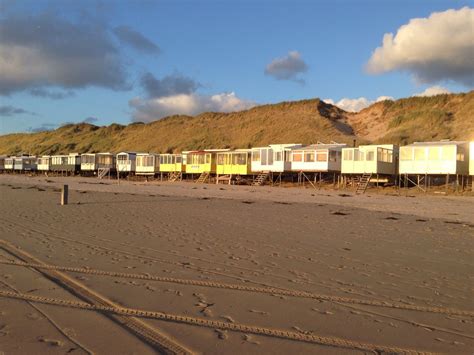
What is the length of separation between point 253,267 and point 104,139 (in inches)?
4926

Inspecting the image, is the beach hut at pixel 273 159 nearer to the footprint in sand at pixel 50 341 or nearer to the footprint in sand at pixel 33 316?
the footprint in sand at pixel 33 316

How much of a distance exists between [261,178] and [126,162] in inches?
1065

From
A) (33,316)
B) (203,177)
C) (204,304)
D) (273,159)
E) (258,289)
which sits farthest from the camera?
(203,177)

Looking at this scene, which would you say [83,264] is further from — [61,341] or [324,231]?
[324,231]

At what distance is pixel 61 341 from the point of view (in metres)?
4.09

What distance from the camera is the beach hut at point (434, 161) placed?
34.3 m

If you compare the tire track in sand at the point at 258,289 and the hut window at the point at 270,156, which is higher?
the hut window at the point at 270,156

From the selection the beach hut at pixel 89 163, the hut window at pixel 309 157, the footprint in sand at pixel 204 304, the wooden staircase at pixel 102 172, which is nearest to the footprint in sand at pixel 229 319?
the footprint in sand at pixel 204 304

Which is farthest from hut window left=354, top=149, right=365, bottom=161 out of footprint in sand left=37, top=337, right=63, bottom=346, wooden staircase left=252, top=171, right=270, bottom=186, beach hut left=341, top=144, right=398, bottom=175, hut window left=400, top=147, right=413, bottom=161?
footprint in sand left=37, top=337, right=63, bottom=346

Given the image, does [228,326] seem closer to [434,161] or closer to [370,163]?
[434,161]

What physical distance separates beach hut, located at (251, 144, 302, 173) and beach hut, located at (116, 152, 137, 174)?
2374 cm

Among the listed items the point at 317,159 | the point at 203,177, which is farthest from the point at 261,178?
the point at 203,177

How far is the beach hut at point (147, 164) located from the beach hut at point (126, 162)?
113cm

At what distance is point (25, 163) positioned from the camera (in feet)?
301
